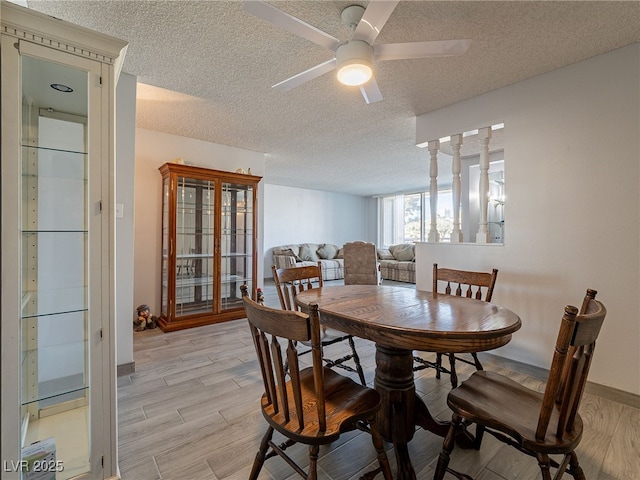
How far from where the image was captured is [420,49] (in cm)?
161

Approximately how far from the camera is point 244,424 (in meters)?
1.78

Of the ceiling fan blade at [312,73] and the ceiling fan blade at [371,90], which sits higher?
the ceiling fan blade at [312,73]

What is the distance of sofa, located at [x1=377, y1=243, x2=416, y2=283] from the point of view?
23.3 ft

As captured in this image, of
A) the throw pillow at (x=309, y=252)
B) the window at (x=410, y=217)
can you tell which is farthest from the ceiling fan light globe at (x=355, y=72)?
the window at (x=410, y=217)

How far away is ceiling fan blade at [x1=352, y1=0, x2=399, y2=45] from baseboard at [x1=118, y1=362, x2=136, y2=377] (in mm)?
2875

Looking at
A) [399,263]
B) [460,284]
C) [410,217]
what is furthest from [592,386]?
[410,217]

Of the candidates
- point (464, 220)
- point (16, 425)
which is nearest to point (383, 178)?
point (464, 220)

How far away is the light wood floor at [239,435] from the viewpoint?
1.42 m

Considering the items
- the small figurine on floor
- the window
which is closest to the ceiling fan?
the small figurine on floor

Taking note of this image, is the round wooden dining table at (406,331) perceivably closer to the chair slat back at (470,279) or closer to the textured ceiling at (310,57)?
the chair slat back at (470,279)

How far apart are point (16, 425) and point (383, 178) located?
256 inches

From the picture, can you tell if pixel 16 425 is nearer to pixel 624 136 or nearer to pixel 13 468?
pixel 13 468

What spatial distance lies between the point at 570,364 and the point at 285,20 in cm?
184

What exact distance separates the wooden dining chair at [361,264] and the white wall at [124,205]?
260cm
